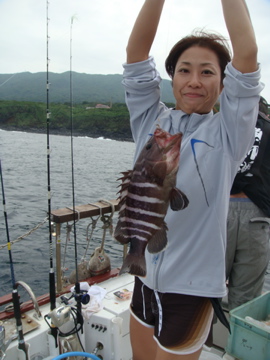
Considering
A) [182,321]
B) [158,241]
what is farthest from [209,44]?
[182,321]

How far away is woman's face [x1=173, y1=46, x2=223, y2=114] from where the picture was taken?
5.78 ft

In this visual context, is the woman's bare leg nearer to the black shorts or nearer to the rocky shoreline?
the black shorts

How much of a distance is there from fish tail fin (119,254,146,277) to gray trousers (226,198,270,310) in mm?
1762

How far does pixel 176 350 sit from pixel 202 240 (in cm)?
62

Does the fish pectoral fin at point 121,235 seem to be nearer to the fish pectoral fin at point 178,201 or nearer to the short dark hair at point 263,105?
the fish pectoral fin at point 178,201

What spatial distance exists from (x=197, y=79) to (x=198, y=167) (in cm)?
47

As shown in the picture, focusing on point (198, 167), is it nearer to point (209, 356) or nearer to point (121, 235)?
point (121, 235)

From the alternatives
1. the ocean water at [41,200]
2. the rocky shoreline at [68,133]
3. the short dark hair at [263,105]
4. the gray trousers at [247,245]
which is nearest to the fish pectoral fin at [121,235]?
the ocean water at [41,200]

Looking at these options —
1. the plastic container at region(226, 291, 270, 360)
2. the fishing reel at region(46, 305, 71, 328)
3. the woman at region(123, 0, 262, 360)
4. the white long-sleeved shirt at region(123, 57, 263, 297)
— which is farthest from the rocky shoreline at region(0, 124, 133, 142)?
the white long-sleeved shirt at region(123, 57, 263, 297)

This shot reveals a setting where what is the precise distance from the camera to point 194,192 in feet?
5.64

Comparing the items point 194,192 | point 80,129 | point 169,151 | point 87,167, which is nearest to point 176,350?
point 194,192

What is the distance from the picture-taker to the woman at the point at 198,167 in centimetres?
162

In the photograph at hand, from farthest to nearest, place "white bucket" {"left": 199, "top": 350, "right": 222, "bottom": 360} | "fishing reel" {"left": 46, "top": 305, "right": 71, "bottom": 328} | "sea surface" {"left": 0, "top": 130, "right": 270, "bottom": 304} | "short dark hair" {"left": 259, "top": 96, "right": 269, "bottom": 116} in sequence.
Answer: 1. "sea surface" {"left": 0, "top": 130, "right": 270, "bottom": 304}
2. "short dark hair" {"left": 259, "top": 96, "right": 269, "bottom": 116}
3. "white bucket" {"left": 199, "top": 350, "right": 222, "bottom": 360}
4. "fishing reel" {"left": 46, "top": 305, "right": 71, "bottom": 328}

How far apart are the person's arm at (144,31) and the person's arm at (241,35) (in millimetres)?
402
